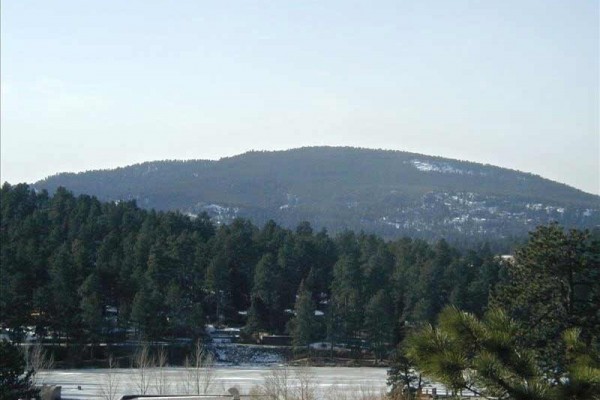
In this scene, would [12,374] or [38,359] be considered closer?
[12,374]

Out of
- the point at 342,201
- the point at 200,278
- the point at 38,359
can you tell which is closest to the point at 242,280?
the point at 200,278

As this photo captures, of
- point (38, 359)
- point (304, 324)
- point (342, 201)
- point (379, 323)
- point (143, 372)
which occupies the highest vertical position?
point (342, 201)

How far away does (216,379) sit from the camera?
3759 cm

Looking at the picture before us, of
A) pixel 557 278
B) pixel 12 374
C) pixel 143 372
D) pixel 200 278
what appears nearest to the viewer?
pixel 12 374

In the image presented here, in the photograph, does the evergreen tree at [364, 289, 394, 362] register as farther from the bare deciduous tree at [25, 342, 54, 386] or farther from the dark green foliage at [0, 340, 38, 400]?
the dark green foliage at [0, 340, 38, 400]

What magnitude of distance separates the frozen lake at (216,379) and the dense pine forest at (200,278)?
347 centimetres

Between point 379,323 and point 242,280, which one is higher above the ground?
point 242,280

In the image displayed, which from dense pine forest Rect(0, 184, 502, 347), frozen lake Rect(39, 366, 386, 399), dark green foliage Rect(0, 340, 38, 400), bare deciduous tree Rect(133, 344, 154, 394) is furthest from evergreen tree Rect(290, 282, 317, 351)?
dark green foliage Rect(0, 340, 38, 400)

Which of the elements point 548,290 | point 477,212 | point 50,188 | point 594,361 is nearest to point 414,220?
point 477,212

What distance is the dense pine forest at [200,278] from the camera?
45438 millimetres

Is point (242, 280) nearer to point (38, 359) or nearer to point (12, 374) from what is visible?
point (38, 359)

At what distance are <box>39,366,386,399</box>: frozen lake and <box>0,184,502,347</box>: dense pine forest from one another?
3.47 m

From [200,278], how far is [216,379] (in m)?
19.4

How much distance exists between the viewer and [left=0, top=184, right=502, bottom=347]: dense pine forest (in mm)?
45438
